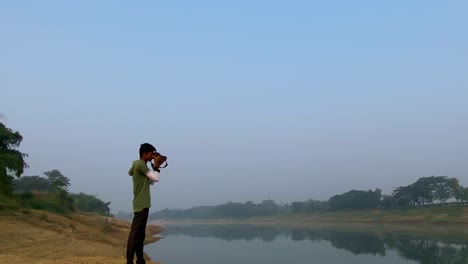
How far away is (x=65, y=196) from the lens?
4391 centimetres

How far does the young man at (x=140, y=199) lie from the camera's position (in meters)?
5.48

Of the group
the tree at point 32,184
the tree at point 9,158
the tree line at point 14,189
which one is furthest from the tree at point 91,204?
the tree at point 9,158

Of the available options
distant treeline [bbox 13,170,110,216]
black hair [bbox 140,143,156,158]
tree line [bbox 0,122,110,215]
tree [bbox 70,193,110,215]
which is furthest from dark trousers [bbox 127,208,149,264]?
tree [bbox 70,193,110,215]

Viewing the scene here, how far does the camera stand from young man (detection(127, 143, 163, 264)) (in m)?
5.48

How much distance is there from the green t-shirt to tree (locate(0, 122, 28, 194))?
81.6 ft

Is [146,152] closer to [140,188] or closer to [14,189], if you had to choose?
[140,188]

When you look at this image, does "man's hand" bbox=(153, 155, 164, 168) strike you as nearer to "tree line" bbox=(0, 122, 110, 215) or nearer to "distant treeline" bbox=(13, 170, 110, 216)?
"tree line" bbox=(0, 122, 110, 215)

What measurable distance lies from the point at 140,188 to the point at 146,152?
53cm

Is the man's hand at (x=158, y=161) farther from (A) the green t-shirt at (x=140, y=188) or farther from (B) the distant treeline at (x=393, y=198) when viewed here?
(B) the distant treeline at (x=393, y=198)

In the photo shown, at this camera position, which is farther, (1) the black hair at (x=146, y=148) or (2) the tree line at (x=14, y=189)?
(2) the tree line at (x=14, y=189)

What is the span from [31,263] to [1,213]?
1285cm

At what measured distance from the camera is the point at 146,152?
5770 millimetres

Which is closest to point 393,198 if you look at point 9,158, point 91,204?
point 91,204

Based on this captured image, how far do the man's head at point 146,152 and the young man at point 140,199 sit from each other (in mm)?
18
